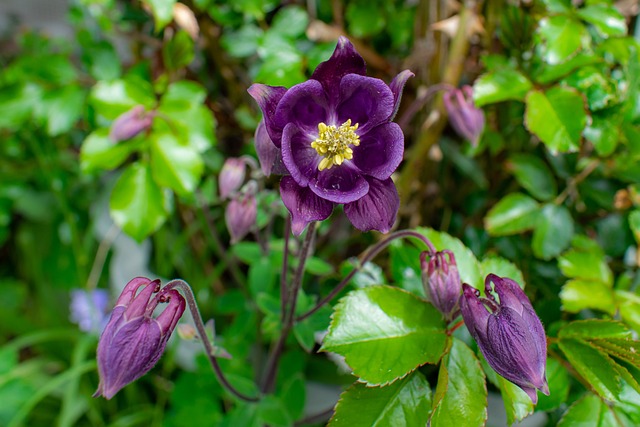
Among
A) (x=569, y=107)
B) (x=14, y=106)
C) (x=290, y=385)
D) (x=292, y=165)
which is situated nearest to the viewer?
(x=292, y=165)

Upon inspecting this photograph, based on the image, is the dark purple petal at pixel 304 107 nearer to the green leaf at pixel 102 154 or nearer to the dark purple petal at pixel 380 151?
the dark purple petal at pixel 380 151

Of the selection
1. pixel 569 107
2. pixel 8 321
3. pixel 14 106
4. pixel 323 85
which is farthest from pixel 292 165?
pixel 8 321

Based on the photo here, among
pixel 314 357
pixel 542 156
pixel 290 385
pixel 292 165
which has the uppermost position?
pixel 292 165

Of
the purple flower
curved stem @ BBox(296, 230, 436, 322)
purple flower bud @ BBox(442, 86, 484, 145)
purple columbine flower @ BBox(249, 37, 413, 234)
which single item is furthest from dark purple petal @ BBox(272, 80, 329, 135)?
the purple flower

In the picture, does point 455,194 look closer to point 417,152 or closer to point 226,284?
point 417,152

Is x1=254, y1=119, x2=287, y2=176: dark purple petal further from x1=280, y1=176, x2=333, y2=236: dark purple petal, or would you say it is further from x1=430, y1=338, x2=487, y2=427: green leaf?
x1=430, y1=338, x2=487, y2=427: green leaf

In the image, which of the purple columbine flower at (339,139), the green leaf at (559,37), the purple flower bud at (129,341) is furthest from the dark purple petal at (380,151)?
the green leaf at (559,37)

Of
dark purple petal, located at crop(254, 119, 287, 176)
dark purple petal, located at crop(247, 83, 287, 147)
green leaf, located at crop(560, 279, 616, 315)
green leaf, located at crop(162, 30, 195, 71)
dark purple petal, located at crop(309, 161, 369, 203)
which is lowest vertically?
green leaf, located at crop(560, 279, 616, 315)

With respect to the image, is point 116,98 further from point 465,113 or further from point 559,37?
point 559,37
